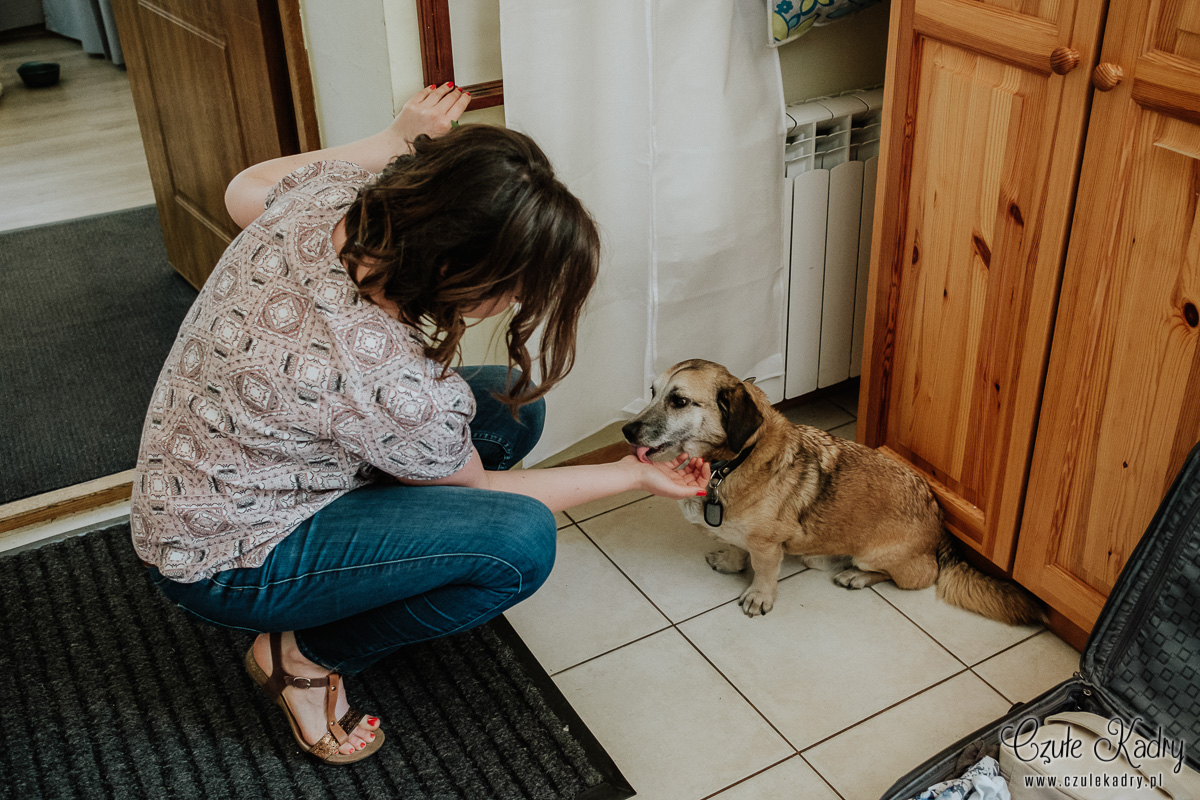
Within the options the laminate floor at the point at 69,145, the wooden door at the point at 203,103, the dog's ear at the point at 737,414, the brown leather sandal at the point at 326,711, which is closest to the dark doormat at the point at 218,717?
the brown leather sandal at the point at 326,711

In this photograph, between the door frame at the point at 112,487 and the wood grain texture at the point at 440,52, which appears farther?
the door frame at the point at 112,487

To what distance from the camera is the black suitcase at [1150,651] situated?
1436 millimetres

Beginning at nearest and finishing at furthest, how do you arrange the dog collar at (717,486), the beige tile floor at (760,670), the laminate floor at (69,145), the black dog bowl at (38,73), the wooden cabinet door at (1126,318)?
1. the wooden cabinet door at (1126,318)
2. the beige tile floor at (760,670)
3. the dog collar at (717,486)
4. the laminate floor at (69,145)
5. the black dog bowl at (38,73)

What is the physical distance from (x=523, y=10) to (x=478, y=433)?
2.40 feet

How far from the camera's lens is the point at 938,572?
206 centimetres

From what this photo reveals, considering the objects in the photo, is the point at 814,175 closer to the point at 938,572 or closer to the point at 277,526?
the point at 938,572

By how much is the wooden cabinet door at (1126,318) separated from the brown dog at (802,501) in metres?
0.23

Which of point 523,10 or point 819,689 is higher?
point 523,10

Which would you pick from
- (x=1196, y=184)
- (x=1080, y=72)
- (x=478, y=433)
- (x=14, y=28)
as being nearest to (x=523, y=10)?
(x=478, y=433)

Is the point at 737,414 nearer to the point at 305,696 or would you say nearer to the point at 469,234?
the point at 469,234

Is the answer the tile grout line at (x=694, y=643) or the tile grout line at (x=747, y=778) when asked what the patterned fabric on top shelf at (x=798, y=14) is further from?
the tile grout line at (x=747, y=778)

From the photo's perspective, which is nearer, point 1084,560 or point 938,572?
point 1084,560

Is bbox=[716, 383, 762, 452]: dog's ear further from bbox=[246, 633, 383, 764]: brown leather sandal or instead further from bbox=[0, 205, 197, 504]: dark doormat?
bbox=[0, 205, 197, 504]: dark doormat

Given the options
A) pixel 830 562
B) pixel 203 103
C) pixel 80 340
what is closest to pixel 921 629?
pixel 830 562
